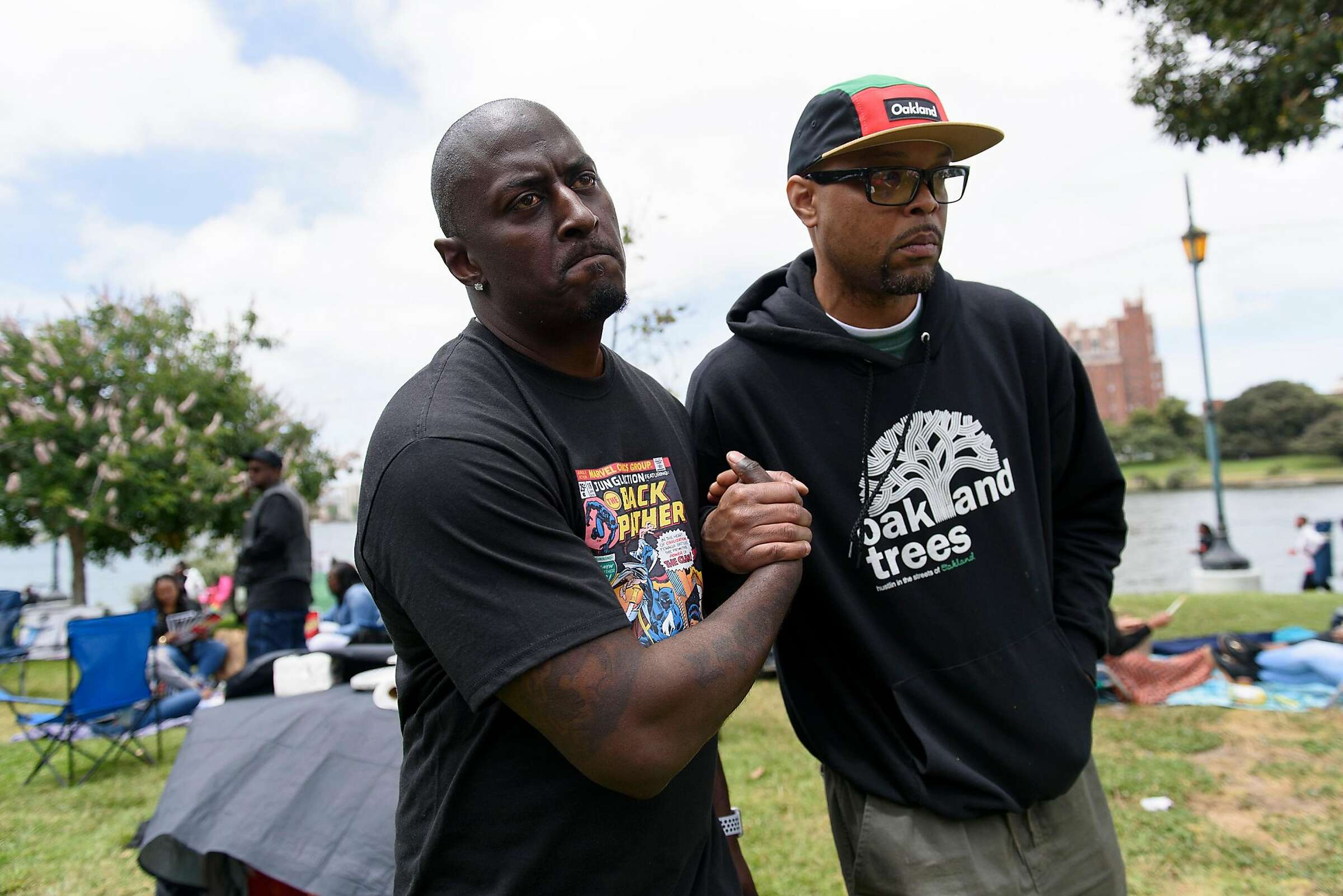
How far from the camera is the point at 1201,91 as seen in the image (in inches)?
315

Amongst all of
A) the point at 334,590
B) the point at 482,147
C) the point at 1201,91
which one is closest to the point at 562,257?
the point at 482,147

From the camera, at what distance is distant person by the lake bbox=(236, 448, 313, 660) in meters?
7.52

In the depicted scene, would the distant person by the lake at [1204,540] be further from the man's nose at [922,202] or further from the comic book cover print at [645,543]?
the comic book cover print at [645,543]

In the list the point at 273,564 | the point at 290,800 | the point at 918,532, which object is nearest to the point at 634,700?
the point at 918,532

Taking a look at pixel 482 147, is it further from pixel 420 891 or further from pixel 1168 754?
pixel 1168 754

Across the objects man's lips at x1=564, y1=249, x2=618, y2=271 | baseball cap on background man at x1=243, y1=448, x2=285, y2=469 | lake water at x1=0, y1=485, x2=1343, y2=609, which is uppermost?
man's lips at x1=564, y1=249, x2=618, y2=271

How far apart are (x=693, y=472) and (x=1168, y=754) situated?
5.37 metres

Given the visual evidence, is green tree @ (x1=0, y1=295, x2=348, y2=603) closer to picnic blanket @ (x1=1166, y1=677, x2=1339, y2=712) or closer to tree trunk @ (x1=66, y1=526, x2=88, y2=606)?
tree trunk @ (x1=66, y1=526, x2=88, y2=606)

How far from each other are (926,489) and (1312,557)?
640 inches

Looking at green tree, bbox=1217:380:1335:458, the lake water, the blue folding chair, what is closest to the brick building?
green tree, bbox=1217:380:1335:458

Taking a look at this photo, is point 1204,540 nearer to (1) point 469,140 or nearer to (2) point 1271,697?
(2) point 1271,697

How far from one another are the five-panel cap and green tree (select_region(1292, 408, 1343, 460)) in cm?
5383

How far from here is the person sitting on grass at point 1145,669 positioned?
7.11 meters

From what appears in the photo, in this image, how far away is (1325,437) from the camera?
45656 mm
